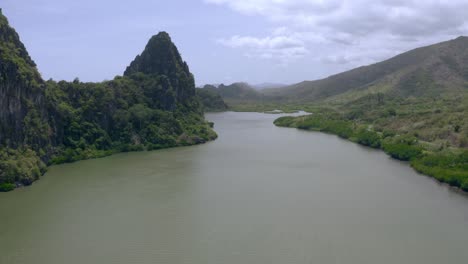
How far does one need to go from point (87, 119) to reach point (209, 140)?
40.3 ft

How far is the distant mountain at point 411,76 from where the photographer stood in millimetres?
86500

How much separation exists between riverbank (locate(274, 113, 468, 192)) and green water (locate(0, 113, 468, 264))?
0.87m

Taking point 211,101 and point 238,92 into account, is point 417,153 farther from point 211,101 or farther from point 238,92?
point 238,92

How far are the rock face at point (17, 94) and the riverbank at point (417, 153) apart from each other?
25.9m

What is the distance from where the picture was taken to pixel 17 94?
28.0m

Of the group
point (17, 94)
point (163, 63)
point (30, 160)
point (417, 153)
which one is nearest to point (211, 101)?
point (163, 63)

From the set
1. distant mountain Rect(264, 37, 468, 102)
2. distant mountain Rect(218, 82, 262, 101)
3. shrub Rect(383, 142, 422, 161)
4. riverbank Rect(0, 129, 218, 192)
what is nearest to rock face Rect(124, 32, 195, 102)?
riverbank Rect(0, 129, 218, 192)

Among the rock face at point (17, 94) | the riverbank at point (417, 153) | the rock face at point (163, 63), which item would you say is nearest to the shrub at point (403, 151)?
the riverbank at point (417, 153)

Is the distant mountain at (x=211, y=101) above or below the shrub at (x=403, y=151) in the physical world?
above

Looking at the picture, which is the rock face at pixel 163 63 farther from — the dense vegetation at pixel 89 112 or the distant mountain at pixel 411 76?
the distant mountain at pixel 411 76

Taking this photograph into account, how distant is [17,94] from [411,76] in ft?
282

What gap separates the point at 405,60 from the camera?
4444 inches

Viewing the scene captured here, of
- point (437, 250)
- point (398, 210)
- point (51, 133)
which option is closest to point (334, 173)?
point (398, 210)

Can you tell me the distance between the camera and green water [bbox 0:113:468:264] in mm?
15656
